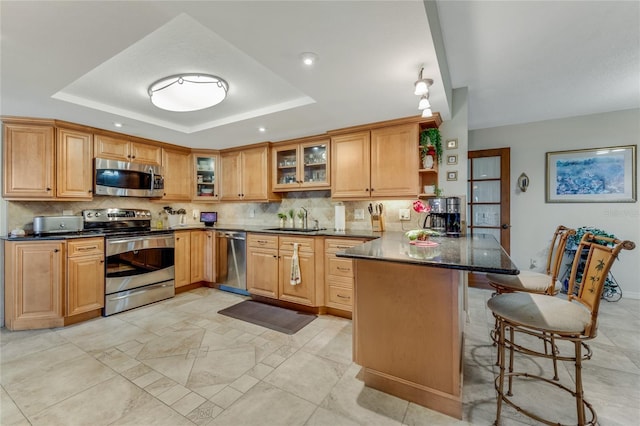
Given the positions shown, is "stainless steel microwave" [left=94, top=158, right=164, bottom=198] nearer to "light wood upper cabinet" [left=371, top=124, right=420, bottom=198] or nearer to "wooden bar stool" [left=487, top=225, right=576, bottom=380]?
"light wood upper cabinet" [left=371, top=124, right=420, bottom=198]

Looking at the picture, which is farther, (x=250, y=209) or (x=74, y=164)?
(x=250, y=209)

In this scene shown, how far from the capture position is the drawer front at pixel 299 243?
328 cm

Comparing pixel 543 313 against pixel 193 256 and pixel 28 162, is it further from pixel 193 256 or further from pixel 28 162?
pixel 28 162

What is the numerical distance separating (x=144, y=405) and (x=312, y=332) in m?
1.46

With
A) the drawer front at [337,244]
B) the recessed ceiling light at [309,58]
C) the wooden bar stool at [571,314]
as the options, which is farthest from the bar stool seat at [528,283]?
the recessed ceiling light at [309,58]

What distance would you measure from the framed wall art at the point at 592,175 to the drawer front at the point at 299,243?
11.7ft

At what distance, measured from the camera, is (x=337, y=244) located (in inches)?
123

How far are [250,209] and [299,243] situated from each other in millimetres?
1825

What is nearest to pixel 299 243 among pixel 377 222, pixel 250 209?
pixel 377 222

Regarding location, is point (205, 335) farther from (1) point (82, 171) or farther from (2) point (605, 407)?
(2) point (605, 407)

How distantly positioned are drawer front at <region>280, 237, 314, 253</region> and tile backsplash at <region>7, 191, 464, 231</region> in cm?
75

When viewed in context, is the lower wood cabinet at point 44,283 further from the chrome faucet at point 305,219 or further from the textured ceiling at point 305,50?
the chrome faucet at point 305,219

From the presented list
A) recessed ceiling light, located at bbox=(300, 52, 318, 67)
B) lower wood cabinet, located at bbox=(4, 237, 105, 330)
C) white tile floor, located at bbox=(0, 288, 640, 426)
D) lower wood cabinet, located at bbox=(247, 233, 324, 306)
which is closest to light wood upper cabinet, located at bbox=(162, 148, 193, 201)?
lower wood cabinet, located at bbox=(4, 237, 105, 330)

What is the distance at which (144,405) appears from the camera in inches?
68.9
